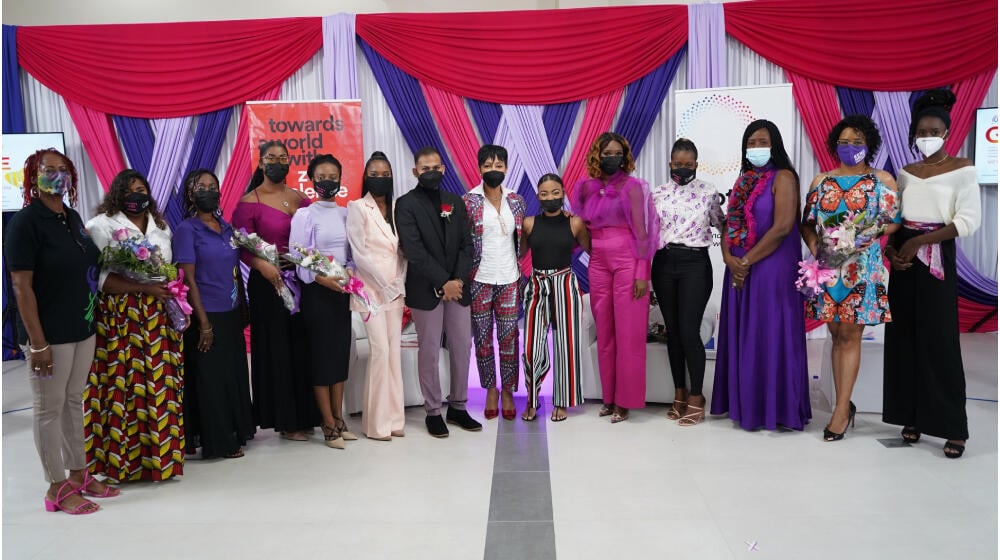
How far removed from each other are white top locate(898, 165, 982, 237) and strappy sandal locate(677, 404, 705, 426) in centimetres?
151

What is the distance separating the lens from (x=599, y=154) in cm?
407

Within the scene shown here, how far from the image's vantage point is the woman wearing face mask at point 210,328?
137 inches

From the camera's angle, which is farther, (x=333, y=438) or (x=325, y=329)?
(x=333, y=438)

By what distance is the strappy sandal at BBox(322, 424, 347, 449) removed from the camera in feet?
12.7

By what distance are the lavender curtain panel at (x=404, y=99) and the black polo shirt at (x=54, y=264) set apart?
414cm

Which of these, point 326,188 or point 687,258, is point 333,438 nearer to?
point 326,188

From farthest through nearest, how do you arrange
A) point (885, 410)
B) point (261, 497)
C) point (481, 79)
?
point (481, 79), point (885, 410), point (261, 497)

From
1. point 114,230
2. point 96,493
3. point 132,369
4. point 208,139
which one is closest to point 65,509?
point 96,493

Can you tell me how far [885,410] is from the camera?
3.82 m

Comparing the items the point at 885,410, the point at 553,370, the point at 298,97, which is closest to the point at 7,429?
the point at 553,370

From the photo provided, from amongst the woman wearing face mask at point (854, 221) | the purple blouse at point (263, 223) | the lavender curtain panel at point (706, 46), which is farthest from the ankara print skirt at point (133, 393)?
the lavender curtain panel at point (706, 46)

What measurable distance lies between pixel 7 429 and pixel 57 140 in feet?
11.6

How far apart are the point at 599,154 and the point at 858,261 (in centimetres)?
146

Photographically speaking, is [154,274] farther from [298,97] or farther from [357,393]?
[298,97]
